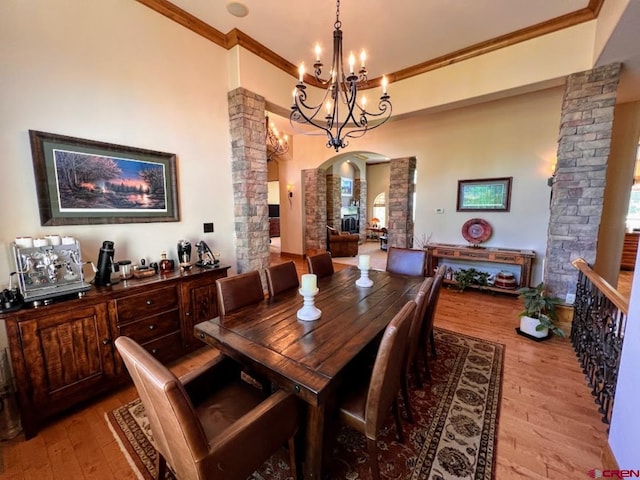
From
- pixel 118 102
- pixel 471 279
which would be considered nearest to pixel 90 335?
pixel 118 102

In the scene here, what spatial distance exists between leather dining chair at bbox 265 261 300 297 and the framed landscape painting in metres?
1.30

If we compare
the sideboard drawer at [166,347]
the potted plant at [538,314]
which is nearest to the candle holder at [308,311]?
the sideboard drawer at [166,347]

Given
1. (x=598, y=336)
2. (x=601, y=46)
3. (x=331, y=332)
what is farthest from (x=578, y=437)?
(x=601, y=46)

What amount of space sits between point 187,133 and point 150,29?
3.07 ft

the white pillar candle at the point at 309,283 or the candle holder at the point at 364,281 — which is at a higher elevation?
the white pillar candle at the point at 309,283

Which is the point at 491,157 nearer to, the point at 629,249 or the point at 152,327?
the point at 629,249

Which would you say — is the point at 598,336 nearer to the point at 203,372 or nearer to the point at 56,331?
the point at 203,372

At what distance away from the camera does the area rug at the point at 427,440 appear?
1.45 metres

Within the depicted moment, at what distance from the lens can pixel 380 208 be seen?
11.8 m

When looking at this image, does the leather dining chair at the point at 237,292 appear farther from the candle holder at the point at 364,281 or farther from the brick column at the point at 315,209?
the brick column at the point at 315,209

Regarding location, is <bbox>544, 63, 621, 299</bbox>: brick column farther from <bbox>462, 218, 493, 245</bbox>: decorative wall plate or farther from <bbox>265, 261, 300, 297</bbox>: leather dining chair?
<bbox>265, 261, 300, 297</bbox>: leather dining chair

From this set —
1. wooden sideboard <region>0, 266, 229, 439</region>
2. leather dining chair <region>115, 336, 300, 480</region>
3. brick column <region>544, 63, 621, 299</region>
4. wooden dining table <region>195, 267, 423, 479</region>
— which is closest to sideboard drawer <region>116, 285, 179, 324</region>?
wooden sideboard <region>0, 266, 229, 439</region>

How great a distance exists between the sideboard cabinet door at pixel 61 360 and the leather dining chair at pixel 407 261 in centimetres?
275

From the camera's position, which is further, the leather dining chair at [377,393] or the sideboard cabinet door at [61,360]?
the sideboard cabinet door at [61,360]
